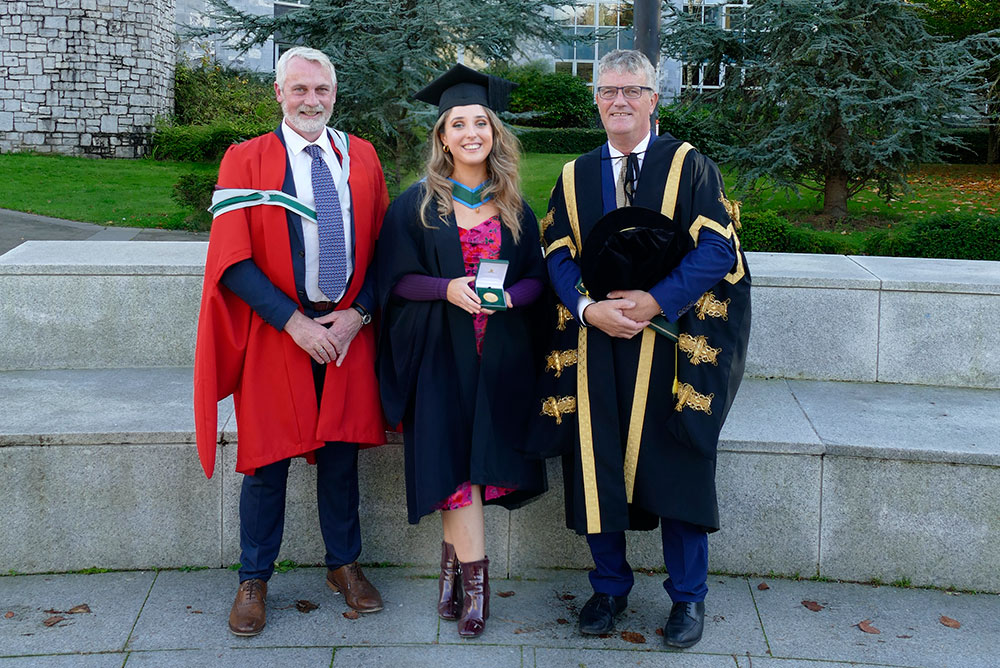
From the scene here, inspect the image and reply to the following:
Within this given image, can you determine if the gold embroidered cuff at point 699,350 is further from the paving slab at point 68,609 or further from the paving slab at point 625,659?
the paving slab at point 68,609

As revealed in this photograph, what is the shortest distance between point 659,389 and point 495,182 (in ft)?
3.28

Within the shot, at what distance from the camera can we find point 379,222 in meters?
3.85

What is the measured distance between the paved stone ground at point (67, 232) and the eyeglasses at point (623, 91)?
9.35 metres

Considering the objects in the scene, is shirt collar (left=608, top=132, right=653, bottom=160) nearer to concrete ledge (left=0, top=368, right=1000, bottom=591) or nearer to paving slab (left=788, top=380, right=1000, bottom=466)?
concrete ledge (left=0, top=368, right=1000, bottom=591)

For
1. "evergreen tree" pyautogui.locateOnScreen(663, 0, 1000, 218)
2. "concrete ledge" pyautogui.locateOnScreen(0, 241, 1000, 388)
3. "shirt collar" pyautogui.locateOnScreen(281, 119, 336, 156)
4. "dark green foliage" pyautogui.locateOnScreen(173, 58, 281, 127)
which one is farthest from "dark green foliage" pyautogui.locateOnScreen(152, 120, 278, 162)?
"shirt collar" pyautogui.locateOnScreen(281, 119, 336, 156)

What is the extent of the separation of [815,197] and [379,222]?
1224 cm

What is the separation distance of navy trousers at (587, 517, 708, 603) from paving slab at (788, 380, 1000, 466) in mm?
911

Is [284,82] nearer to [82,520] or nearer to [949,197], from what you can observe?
[82,520]

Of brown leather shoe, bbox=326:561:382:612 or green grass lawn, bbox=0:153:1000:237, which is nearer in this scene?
brown leather shoe, bbox=326:561:382:612

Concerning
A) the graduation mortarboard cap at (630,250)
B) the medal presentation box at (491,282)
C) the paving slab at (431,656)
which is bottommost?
the paving slab at (431,656)

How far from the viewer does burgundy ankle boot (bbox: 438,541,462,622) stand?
3.82 metres

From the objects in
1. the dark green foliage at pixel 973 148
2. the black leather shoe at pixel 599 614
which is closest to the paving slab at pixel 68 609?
the black leather shoe at pixel 599 614

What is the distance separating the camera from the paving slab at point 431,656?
11.5 ft

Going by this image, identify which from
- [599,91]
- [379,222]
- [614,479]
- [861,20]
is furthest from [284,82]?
[861,20]
